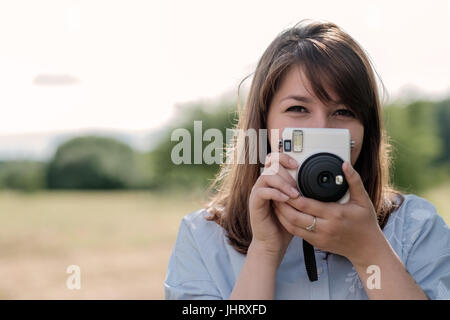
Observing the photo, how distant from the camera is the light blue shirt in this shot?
144 centimetres

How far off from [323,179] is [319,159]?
61 millimetres

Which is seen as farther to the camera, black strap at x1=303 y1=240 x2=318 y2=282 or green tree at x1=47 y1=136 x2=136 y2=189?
green tree at x1=47 y1=136 x2=136 y2=189

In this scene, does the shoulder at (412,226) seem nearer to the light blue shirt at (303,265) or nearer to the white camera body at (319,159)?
the light blue shirt at (303,265)

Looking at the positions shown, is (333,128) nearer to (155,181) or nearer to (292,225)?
(292,225)

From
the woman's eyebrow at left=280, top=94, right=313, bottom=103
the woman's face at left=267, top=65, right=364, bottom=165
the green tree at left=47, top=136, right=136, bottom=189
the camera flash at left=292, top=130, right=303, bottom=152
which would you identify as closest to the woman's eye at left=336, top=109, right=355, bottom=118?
the woman's face at left=267, top=65, right=364, bottom=165

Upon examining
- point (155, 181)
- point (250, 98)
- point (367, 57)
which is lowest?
point (155, 181)

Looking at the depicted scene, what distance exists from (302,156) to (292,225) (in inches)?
8.0

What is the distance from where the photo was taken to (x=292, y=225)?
4.38ft

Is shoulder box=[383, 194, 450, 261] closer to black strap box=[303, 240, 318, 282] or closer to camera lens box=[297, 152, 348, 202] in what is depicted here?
black strap box=[303, 240, 318, 282]

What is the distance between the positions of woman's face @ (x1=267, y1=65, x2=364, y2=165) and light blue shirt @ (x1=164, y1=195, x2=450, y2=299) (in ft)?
1.08

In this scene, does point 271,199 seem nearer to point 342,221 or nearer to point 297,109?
point 342,221

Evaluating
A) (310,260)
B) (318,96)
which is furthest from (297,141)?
(310,260)
